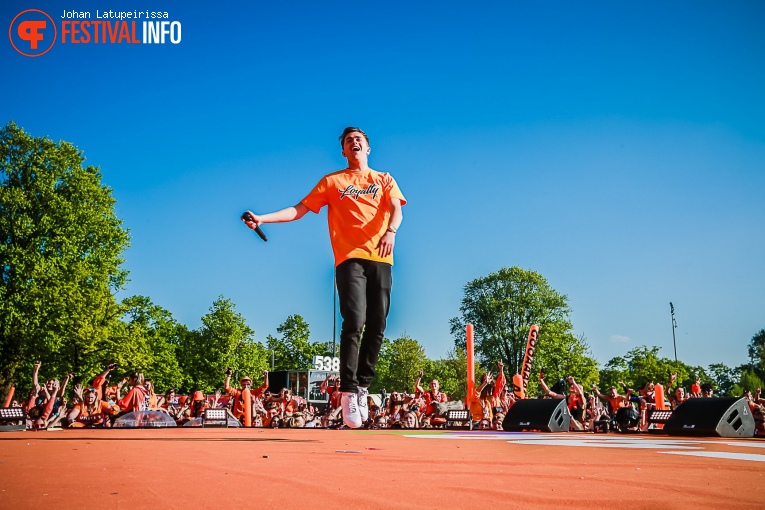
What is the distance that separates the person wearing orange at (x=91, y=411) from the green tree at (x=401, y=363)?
58.9 metres

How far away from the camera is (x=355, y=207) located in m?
5.62

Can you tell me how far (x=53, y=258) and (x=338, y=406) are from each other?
19180 mm

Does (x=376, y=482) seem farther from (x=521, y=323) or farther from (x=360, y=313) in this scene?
(x=521, y=323)

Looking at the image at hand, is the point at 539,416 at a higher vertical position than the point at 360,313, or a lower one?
lower

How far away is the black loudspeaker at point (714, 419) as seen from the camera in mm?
7422

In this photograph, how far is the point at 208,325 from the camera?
177 feet

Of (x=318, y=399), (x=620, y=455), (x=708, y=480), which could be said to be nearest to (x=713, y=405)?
(x=620, y=455)

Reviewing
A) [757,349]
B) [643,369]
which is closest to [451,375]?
[643,369]

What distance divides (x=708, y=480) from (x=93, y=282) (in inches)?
1251

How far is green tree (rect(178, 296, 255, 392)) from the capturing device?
53094 millimetres

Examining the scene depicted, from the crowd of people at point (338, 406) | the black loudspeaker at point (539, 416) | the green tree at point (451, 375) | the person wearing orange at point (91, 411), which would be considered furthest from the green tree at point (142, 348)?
the green tree at point (451, 375)

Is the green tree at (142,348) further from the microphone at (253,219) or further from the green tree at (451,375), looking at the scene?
the green tree at (451,375)

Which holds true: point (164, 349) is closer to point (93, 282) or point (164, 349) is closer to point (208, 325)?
point (208, 325)

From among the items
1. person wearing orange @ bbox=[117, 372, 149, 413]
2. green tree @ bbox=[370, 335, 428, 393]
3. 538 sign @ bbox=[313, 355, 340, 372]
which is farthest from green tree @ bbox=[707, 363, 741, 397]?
person wearing orange @ bbox=[117, 372, 149, 413]
